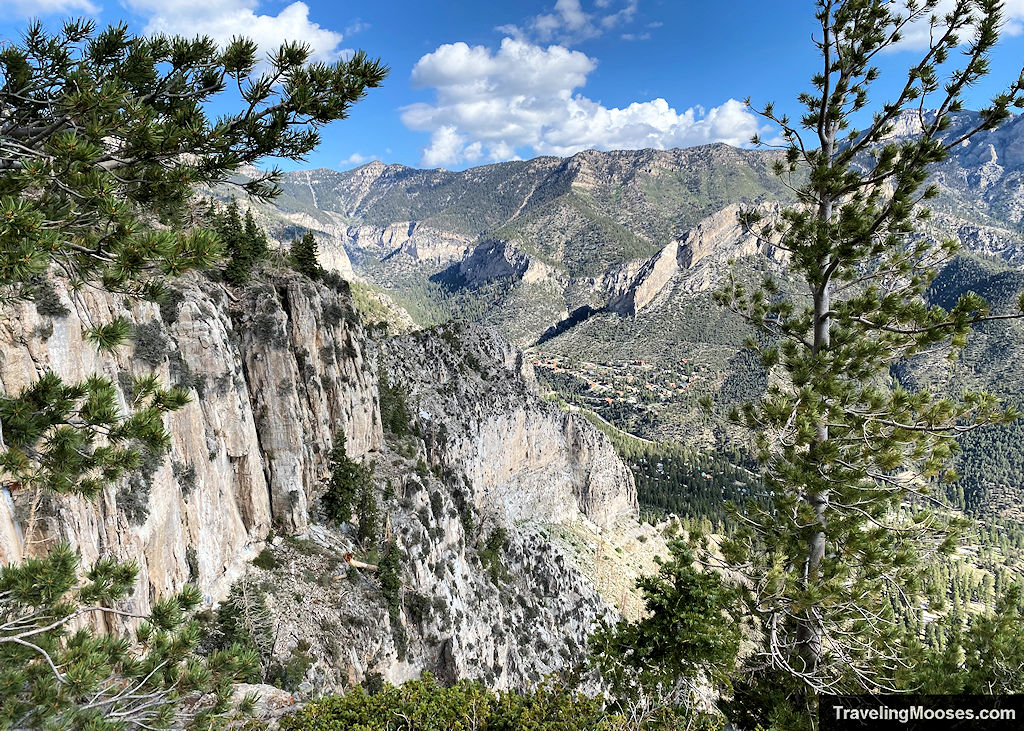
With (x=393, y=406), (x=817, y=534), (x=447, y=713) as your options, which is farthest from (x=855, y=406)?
(x=393, y=406)

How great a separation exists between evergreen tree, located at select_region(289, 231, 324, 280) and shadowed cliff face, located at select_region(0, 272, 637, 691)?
316cm

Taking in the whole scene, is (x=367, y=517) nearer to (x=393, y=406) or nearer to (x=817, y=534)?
(x=393, y=406)

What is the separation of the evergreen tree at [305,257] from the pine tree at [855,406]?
3493 cm

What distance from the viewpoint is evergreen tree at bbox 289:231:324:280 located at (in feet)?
126

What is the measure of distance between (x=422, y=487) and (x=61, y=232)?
37729mm

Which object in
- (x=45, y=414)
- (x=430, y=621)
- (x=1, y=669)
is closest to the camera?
(x=1, y=669)

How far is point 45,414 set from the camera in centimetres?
658

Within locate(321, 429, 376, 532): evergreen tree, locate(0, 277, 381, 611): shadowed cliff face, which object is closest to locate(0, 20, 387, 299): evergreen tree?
locate(0, 277, 381, 611): shadowed cliff face

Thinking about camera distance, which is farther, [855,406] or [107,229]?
[855,406]

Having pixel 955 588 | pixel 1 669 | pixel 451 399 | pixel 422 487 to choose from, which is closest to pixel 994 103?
pixel 1 669

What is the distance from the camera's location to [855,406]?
9.95 meters

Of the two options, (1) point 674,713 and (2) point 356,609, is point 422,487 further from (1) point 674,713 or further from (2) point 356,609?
(1) point 674,713

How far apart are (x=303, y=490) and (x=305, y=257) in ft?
62.5

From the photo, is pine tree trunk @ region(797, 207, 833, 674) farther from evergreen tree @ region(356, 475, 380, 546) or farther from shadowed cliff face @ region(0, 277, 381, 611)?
evergreen tree @ region(356, 475, 380, 546)
